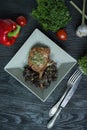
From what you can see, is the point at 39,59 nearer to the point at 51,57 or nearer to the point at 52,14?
the point at 51,57

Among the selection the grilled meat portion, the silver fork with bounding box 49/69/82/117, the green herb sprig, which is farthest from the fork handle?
the green herb sprig

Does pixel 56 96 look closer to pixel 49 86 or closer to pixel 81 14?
pixel 49 86

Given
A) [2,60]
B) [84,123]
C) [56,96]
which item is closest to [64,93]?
[56,96]

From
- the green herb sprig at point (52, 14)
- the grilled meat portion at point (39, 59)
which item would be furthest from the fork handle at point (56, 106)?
the green herb sprig at point (52, 14)

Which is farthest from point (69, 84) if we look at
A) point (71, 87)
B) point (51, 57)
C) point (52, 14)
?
point (52, 14)

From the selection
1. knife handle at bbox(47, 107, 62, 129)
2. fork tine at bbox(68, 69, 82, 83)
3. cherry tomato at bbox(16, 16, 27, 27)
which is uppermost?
cherry tomato at bbox(16, 16, 27, 27)

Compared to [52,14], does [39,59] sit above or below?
below

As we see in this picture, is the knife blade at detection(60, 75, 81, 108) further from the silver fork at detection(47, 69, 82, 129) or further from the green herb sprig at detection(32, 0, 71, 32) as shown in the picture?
the green herb sprig at detection(32, 0, 71, 32)
